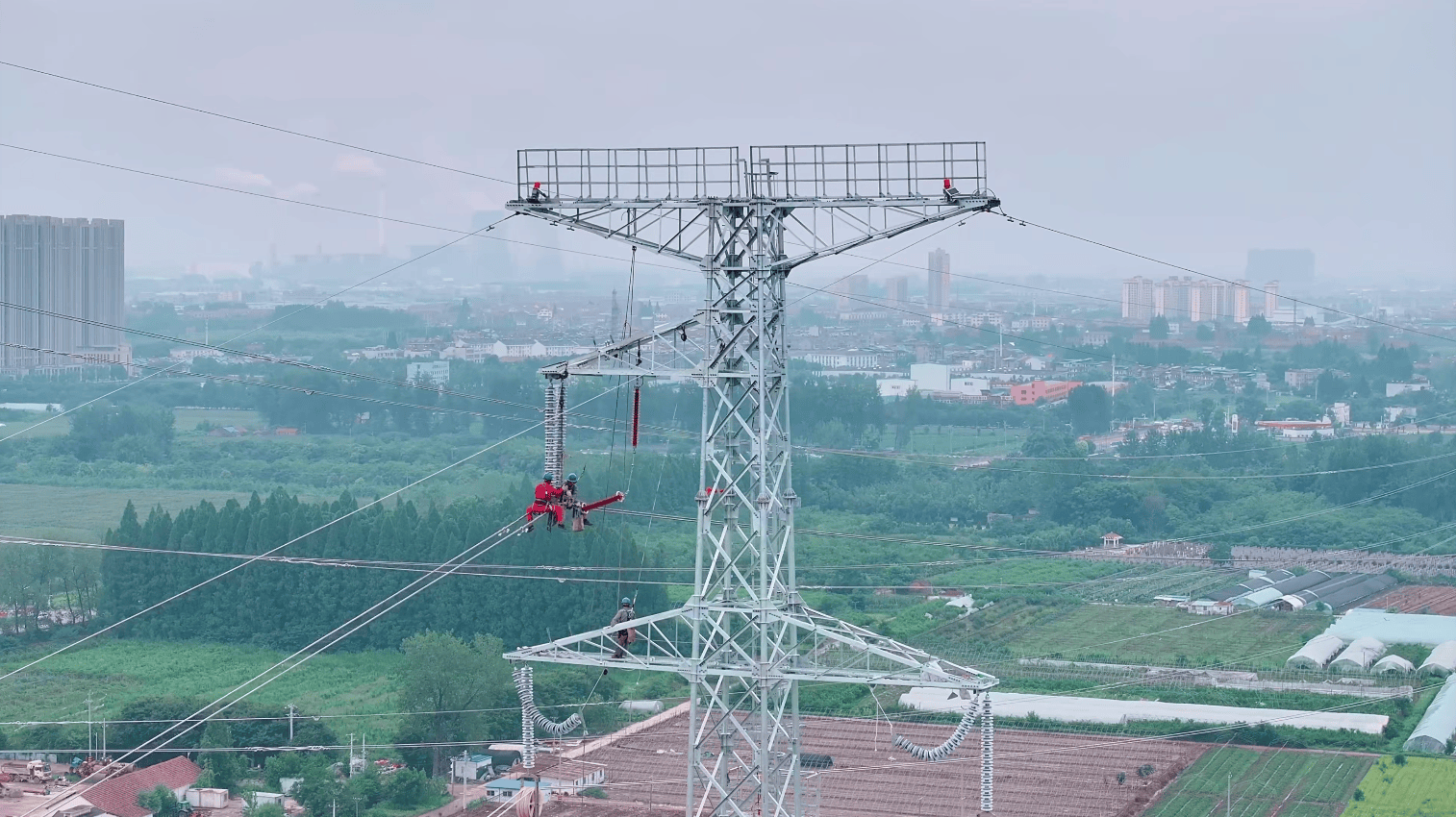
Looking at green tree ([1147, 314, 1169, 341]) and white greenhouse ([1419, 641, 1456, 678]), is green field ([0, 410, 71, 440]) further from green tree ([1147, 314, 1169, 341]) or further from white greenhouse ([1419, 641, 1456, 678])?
green tree ([1147, 314, 1169, 341])

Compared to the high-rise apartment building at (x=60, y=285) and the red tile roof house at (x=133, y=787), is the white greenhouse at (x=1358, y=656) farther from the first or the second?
the high-rise apartment building at (x=60, y=285)

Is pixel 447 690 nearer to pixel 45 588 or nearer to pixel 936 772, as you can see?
pixel 936 772

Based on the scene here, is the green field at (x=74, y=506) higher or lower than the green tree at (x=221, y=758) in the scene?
higher

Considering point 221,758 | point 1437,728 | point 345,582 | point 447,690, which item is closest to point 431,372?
point 345,582

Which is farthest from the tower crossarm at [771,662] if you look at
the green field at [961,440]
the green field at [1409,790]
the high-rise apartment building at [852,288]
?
the high-rise apartment building at [852,288]

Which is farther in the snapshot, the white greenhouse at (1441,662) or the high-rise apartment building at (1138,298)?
the high-rise apartment building at (1138,298)

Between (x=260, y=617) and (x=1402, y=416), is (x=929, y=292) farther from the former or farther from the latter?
(x=260, y=617)
